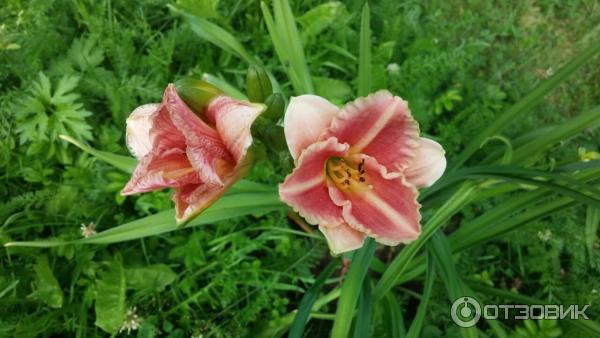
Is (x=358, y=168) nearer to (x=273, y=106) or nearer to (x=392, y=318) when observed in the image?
(x=273, y=106)

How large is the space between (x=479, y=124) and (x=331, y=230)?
1188 millimetres

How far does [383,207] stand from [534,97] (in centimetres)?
62

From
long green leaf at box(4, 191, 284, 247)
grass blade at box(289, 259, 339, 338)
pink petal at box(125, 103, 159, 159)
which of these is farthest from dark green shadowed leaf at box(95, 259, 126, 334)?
pink petal at box(125, 103, 159, 159)

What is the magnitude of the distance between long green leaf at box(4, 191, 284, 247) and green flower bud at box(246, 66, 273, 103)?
1.20 feet

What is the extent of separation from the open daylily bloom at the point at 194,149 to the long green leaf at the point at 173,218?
0.33 m

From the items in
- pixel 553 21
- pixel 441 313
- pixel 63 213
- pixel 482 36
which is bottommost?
pixel 63 213

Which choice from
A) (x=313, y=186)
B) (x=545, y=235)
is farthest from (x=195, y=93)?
(x=545, y=235)

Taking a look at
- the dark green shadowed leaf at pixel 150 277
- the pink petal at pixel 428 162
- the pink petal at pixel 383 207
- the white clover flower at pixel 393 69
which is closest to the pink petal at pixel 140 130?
the pink petal at pixel 383 207

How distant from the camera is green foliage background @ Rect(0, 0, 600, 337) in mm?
1497

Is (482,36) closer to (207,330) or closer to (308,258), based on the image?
(308,258)

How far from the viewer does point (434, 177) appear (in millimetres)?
839

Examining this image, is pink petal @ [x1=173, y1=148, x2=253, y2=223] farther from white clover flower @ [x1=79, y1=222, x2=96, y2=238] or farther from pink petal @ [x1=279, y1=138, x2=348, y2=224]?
white clover flower @ [x1=79, y1=222, x2=96, y2=238]

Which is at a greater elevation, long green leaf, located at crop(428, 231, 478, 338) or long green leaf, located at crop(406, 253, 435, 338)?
long green leaf, located at crop(428, 231, 478, 338)

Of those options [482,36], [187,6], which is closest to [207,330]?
[187,6]
